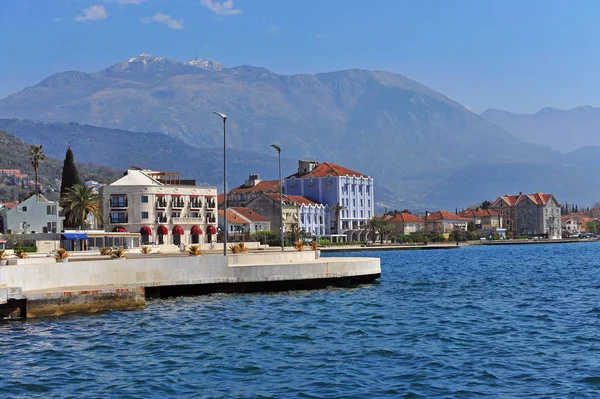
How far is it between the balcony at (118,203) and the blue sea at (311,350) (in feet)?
272

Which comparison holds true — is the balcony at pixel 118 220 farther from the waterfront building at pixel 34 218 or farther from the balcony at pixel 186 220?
the balcony at pixel 186 220

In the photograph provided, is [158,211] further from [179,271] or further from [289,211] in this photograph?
[179,271]

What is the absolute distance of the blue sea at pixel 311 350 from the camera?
1031 inches

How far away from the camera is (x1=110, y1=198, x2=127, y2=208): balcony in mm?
131375

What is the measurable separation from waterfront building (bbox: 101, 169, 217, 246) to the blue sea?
3232 inches

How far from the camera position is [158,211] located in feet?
438

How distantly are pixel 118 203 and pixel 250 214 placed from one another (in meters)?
50.9

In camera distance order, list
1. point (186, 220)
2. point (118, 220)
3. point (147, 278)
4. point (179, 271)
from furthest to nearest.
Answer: point (186, 220) → point (118, 220) → point (179, 271) → point (147, 278)

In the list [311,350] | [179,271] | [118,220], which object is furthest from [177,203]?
[311,350]

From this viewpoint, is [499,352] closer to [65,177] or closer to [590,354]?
[590,354]

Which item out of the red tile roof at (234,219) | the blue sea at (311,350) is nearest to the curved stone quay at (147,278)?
the blue sea at (311,350)

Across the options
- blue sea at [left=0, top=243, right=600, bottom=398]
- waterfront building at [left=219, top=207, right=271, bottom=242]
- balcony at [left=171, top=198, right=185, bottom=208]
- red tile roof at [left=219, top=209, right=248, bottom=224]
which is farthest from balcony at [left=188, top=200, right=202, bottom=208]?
blue sea at [left=0, top=243, right=600, bottom=398]

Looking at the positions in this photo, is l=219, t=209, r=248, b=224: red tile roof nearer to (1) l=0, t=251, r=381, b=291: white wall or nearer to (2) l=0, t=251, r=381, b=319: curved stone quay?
(2) l=0, t=251, r=381, b=319: curved stone quay

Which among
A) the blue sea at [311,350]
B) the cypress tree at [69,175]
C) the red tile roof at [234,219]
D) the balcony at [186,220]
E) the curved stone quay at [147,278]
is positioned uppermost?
the cypress tree at [69,175]
